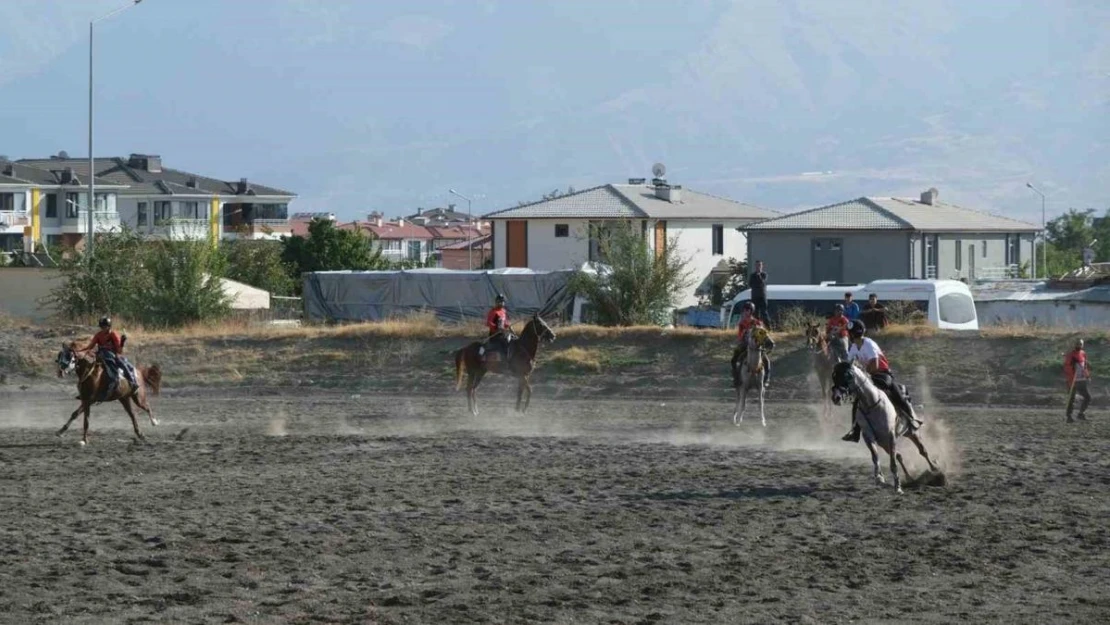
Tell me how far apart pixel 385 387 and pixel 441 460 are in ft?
54.1

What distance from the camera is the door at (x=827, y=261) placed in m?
82.6

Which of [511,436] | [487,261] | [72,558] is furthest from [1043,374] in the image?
[487,261]

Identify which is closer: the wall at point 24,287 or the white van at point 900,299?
the white van at point 900,299

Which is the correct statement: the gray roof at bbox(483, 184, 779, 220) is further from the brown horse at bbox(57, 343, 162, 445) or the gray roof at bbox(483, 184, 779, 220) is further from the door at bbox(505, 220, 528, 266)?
the brown horse at bbox(57, 343, 162, 445)

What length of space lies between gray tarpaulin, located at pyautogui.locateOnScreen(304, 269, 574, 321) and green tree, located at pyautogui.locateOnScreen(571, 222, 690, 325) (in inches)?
172

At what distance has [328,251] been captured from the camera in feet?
305

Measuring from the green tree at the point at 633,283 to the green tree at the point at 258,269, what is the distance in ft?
106

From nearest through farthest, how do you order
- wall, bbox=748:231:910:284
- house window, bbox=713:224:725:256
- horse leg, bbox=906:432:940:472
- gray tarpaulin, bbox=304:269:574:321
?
horse leg, bbox=906:432:940:472 → gray tarpaulin, bbox=304:269:574:321 → wall, bbox=748:231:910:284 → house window, bbox=713:224:725:256

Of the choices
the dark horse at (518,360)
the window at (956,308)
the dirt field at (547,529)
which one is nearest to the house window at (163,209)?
the window at (956,308)

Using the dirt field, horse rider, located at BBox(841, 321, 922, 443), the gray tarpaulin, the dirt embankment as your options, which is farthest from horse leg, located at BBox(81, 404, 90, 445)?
the gray tarpaulin

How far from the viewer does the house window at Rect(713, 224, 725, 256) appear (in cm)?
9719

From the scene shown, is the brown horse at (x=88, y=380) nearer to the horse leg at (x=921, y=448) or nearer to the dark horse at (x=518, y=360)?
the dark horse at (x=518, y=360)

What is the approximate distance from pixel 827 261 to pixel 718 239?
15.0m

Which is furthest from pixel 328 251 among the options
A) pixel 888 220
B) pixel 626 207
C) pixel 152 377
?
pixel 152 377
